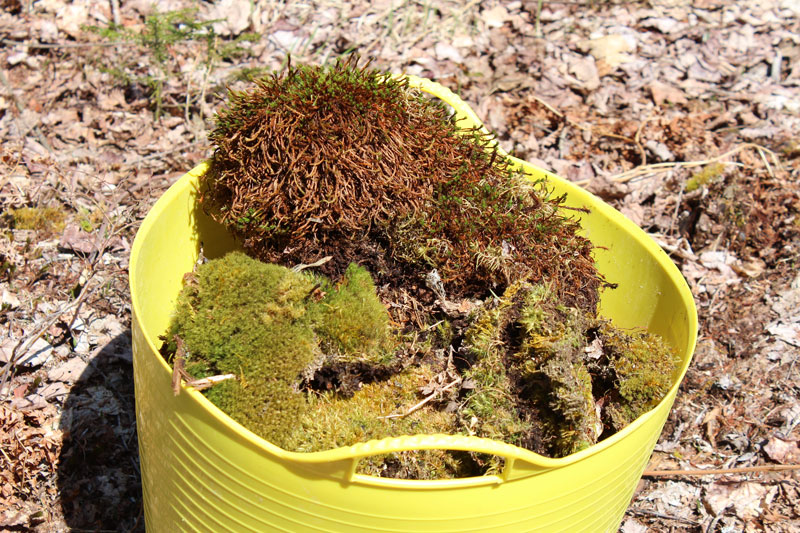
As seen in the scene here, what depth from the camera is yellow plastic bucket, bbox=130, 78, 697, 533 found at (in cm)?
132

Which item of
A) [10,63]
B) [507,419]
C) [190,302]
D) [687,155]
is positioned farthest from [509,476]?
[10,63]

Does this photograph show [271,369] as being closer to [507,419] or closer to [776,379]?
[507,419]

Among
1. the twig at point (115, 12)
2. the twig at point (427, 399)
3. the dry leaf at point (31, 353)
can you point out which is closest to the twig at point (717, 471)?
the twig at point (427, 399)

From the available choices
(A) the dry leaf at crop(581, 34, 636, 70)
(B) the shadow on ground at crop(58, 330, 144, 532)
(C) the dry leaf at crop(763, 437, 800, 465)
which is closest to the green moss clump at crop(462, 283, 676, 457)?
(C) the dry leaf at crop(763, 437, 800, 465)

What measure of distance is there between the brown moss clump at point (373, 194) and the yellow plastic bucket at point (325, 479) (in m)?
0.26

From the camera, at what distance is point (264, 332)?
1686 mm

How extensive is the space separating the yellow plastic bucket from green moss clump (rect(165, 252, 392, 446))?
132mm

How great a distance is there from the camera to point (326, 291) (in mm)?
1852

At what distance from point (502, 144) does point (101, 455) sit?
236 centimetres

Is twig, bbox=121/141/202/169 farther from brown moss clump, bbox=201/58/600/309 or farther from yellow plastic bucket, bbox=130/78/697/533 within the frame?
yellow plastic bucket, bbox=130/78/697/533

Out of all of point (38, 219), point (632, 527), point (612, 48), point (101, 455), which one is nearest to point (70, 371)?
point (101, 455)

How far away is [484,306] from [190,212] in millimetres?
900

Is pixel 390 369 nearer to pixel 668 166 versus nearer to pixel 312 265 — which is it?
pixel 312 265

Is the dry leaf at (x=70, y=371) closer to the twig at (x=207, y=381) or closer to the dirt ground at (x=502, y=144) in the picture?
the dirt ground at (x=502, y=144)
